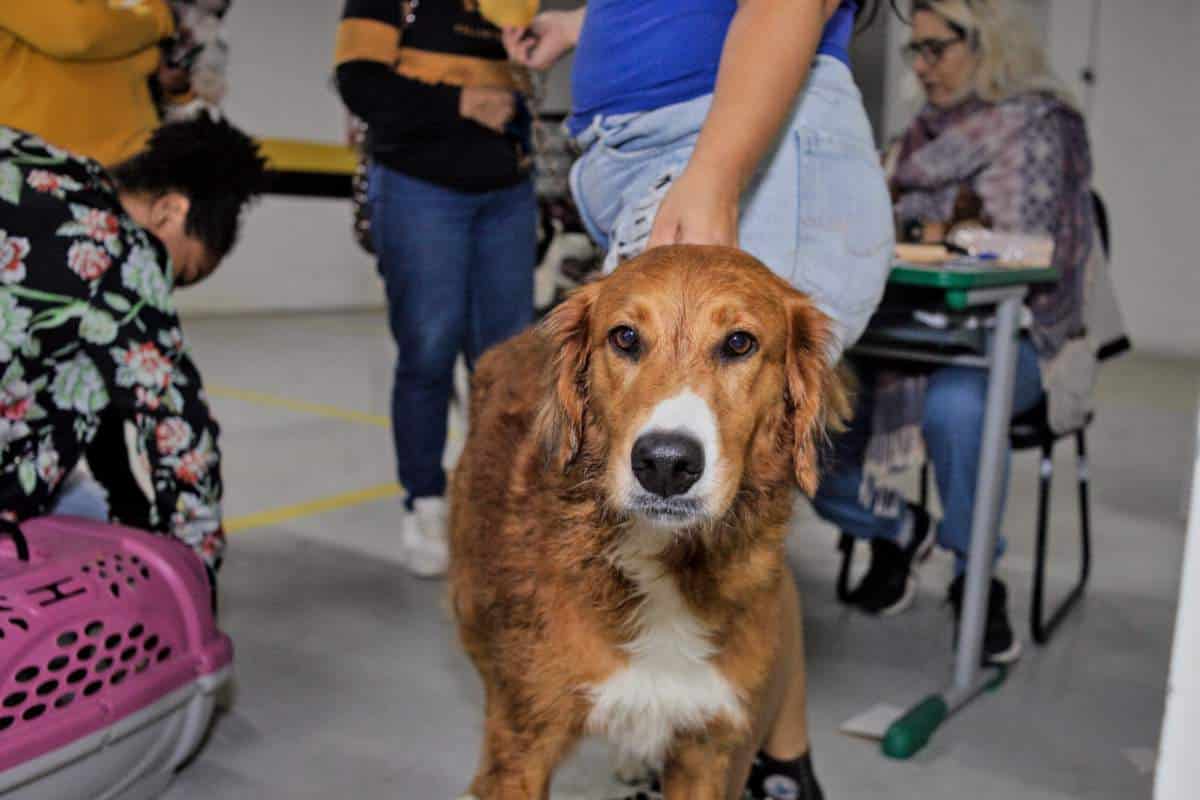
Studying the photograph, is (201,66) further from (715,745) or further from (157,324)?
(715,745)

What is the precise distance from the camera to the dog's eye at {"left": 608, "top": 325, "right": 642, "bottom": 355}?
4.24 feet

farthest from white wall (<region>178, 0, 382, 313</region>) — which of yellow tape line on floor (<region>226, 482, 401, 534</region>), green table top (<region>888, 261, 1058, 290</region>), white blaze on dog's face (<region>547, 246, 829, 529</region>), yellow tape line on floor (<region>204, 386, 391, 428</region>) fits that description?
white blaze on dog's face (<region>547, 246, 829, 529</region>)

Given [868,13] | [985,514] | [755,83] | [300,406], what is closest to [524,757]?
[755,83]

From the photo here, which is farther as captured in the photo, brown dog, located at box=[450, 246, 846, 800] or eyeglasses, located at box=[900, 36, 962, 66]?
eyeglasses, located at box=[900, 36, 962, 66]

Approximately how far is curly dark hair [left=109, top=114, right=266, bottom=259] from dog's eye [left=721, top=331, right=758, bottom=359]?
142 centimetres

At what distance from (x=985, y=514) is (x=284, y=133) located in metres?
8.39

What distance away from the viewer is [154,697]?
1.83 m

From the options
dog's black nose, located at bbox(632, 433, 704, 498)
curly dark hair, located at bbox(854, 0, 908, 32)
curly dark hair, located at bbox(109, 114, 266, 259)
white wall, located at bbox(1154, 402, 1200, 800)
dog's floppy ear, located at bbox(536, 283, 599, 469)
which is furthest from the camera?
curly dark hair, located at bbox(109, 114, 266, 259)

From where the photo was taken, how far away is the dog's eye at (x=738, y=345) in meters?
1.27

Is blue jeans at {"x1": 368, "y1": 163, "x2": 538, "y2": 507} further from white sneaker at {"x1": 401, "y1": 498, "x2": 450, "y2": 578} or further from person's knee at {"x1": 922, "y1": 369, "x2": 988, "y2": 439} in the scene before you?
person's knee at {"x1": 922, "y1": 369, "x2": 988, "y2": 439}

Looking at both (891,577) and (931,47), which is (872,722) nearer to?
(891,577)

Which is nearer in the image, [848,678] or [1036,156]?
[848,678]

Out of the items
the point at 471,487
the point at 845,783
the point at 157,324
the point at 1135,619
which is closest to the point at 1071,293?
the point at 1135,619

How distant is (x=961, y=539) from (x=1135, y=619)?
711 mm
